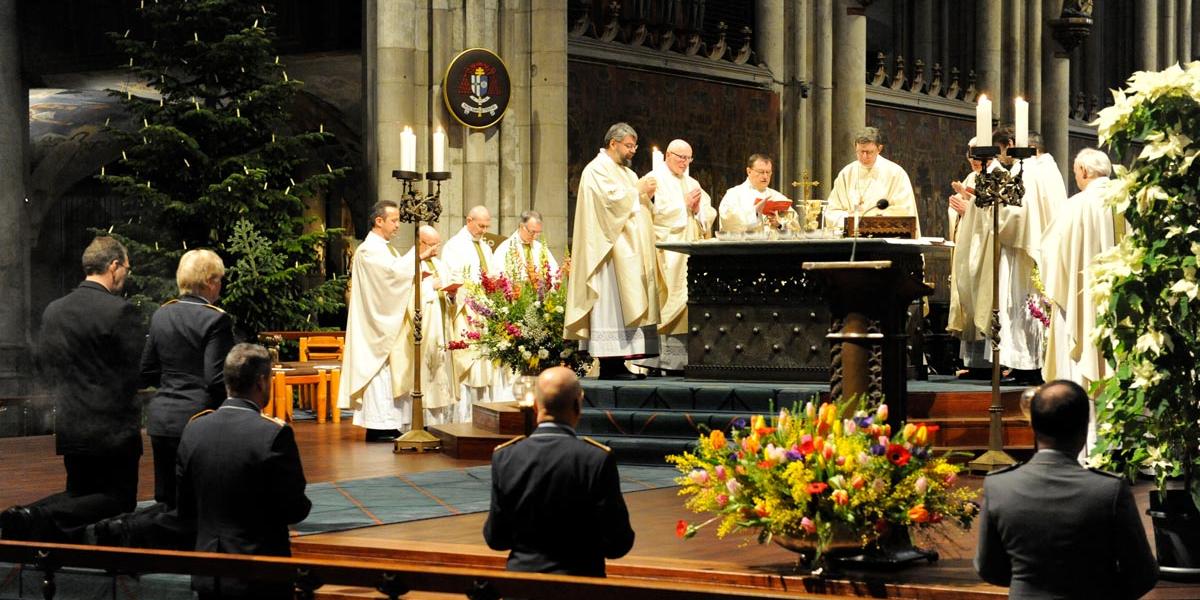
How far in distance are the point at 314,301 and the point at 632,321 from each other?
4.50 meters

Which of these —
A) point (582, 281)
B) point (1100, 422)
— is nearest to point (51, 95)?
point (582, 281)

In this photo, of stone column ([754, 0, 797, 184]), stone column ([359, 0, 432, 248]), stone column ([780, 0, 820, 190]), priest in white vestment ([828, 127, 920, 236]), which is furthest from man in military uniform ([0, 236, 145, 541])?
stone column ([780, 0, 820, 190])

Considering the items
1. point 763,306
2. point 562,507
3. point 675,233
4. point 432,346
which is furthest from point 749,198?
point 562,507

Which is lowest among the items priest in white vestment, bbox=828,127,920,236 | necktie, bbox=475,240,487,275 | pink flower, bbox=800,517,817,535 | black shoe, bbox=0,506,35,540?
black shoe, bbox=0,506,35,540

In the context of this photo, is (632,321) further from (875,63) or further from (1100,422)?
(875,63)

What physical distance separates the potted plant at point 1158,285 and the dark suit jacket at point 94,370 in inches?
160

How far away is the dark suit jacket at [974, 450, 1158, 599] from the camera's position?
3.96 meters

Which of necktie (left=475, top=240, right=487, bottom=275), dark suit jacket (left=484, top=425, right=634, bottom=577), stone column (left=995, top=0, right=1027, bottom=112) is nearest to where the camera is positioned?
dark suit jacket (left=484, top=425, right=634, bottom=577)

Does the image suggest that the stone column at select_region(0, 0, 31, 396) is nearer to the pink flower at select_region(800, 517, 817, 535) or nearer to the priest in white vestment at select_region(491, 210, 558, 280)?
the priest in white vestment at select_region(491, 210, 558, 280)

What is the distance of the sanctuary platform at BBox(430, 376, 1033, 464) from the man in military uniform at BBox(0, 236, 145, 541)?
3.54 metres

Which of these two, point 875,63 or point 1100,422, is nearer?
point 1100,422

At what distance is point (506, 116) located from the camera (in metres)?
15.1

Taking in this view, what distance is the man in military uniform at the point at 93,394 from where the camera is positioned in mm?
6926

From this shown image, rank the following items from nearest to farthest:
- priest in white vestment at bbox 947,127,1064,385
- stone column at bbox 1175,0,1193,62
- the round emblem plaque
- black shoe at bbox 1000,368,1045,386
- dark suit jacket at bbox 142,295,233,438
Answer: dark suit jacket at bbox 142,295,233,438 < priest in white vestment at bbox 947,127,1064,385 < black shoe at bbox 1000,368,1045,386 < the round emblem plaque < stone column at bbox 1175,0,1193,62
